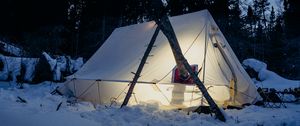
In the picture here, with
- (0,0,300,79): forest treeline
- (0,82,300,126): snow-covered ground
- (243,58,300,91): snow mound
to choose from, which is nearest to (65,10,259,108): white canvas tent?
(0,82,300,126): snow-covered ground

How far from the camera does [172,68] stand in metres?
6.87

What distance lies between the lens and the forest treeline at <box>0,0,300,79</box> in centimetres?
1816

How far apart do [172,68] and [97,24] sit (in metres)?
15.9

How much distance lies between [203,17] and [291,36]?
16286 mm

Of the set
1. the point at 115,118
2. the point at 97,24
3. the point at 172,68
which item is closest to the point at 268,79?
the point at 172,68

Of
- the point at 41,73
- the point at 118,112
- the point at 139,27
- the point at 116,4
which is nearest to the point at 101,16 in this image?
the point at 116,4

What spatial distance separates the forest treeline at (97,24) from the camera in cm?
1816

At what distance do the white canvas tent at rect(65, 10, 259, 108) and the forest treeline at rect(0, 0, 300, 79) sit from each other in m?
7.74

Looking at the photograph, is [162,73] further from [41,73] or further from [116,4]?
[116,4]

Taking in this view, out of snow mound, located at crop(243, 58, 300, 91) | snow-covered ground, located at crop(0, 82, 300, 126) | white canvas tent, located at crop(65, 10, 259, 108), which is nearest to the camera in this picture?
snow-covered ground, located at crop(0, 82, 300, 126)

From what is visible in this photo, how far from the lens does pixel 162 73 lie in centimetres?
689

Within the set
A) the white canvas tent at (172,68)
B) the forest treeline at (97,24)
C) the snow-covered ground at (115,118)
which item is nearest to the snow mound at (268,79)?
the forest treeline at (97,24)

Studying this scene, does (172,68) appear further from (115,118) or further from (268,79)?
(268,79)

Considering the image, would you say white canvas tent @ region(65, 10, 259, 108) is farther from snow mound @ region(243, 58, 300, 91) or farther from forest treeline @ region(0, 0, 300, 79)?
forest treeline @ region(0, 0, 300, 79)
